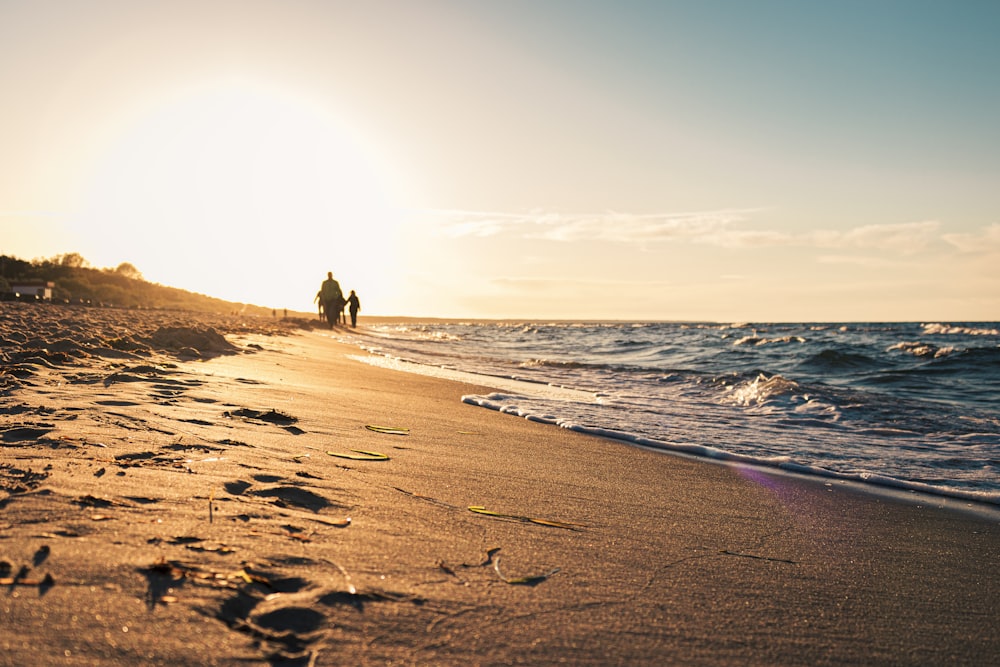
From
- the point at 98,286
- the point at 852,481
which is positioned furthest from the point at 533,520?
the point at 98,286

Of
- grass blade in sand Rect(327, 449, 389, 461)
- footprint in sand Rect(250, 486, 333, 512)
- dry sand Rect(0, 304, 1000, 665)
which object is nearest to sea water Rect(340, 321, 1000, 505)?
dry sand Rect(0, 304, 1000, 665)

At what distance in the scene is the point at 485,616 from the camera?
4.60 feet

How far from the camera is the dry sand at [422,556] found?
4.05ft

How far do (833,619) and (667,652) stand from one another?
58cm

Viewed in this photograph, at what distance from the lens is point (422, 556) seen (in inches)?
67.2

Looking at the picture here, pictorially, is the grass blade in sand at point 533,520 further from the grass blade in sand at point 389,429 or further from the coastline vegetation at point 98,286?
the coastline vegetation at point 98,286

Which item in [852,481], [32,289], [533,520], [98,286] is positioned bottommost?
[852,481]

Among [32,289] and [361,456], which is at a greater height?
[32,289]

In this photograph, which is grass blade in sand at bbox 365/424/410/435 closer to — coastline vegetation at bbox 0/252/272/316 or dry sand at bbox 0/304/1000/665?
dry sand at bbox 0/304/1000/665

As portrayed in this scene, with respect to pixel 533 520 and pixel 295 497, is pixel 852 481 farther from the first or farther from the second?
pixel 295 497

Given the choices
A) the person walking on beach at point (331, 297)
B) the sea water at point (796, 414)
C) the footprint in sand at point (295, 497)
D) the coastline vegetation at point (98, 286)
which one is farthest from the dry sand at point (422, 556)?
the coastline vegetation at point (98, 286)

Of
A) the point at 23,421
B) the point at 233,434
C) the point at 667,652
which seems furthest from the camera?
the point at 233,434

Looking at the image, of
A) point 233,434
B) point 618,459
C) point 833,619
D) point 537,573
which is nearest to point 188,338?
point 233,434

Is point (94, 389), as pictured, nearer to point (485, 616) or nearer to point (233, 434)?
point (233, 434)
